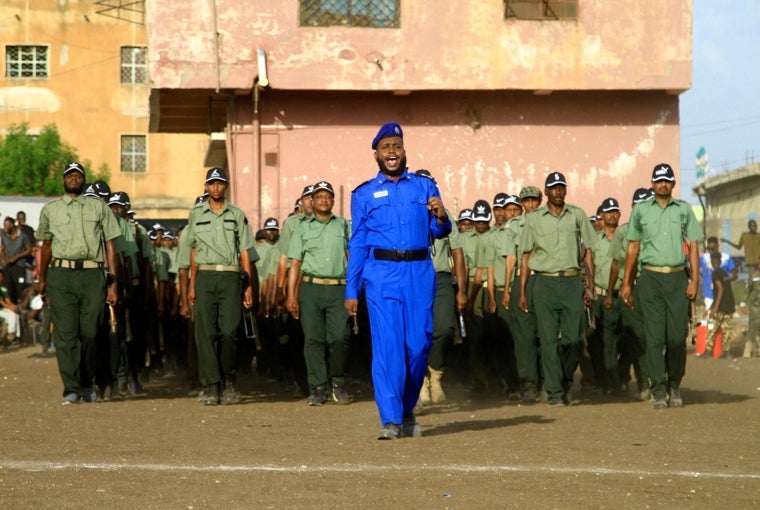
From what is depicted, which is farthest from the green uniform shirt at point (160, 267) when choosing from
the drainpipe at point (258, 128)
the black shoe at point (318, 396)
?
the black shoe at point (318, 396)

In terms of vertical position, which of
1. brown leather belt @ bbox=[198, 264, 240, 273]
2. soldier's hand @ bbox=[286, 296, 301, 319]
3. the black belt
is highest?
the black belt

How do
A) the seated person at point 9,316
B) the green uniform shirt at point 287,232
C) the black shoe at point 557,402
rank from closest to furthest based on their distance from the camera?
the black shoe at point 557,402
the green uniform shirt at point 287,232
the seated person at point 9,316

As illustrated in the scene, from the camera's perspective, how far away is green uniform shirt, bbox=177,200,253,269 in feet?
50.0

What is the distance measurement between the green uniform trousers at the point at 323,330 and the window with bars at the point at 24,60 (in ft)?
149

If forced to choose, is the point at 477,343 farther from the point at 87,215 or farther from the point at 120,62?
the point at 120,62

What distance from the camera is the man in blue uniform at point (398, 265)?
11547 millimetres

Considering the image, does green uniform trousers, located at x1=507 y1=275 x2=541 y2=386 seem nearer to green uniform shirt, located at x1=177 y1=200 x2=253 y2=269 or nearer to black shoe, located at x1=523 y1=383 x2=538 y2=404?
black shoe, located at x1=523 y1=383 x2=538 y2=404

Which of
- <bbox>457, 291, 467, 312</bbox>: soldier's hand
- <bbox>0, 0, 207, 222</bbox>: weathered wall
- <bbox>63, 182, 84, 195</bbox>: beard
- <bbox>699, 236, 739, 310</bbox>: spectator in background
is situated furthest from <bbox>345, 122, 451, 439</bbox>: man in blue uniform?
<bbox>0, 0, 207, 222</bbox>: weathered wall

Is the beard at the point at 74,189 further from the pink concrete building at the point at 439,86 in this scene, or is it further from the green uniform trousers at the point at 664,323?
the pink concrete building at the point at 439,86

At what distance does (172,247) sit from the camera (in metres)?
23.0

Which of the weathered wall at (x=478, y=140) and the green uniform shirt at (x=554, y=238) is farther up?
the weathered wall at (x=478, y=140)

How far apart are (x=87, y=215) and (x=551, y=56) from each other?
37.9 ft

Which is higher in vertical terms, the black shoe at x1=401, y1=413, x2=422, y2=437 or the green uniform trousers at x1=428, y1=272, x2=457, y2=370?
the green uniform trousers at x1=428, y1=272, x2=457, y2=370

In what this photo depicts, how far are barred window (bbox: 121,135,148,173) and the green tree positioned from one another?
2.29 m
